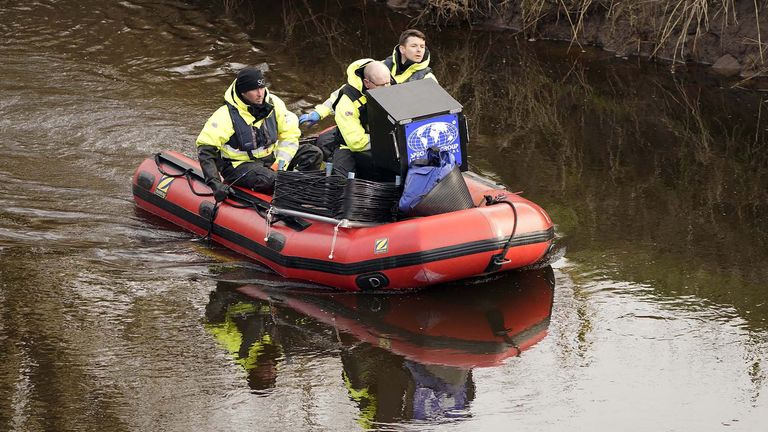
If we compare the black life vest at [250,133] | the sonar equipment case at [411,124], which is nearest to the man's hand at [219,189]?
the black life vest at [250,133]

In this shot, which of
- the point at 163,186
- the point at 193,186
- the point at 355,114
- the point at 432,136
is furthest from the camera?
the point at 163,186

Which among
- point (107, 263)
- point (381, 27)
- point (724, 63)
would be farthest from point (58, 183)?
point (724, 63)

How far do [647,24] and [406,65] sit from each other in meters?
4.92

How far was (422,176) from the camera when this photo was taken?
23.9ft

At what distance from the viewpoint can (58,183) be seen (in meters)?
8.88

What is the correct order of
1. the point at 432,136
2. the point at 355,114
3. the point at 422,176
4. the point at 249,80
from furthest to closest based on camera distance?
1. the point at 355,114
2. the point at 249,80
3. the point at 432,136
4. the point at 422,176

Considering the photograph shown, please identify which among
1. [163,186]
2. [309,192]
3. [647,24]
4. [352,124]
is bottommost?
[163,186]

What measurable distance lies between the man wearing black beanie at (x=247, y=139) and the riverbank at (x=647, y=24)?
15.8 ft

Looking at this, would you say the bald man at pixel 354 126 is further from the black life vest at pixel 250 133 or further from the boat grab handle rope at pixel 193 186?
the boat grab handle rope at pixel 193 186

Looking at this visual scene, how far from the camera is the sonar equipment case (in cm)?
732

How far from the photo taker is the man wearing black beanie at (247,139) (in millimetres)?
7703

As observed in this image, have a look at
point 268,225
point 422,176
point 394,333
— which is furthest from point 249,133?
point 394,333

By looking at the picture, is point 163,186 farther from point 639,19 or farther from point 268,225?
point 639,19

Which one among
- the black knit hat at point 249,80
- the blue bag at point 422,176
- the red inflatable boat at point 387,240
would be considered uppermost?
the black knit hat at point 249,80
